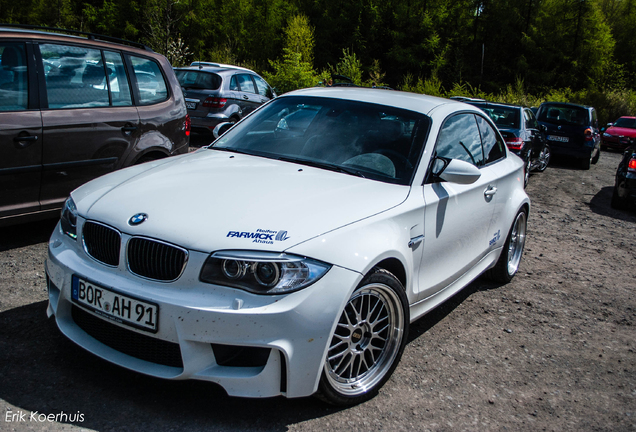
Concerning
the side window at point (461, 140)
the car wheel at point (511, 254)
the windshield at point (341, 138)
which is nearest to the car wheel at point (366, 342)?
the windshield at point (341, 138)

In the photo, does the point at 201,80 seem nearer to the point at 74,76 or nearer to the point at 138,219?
the point at 74,76

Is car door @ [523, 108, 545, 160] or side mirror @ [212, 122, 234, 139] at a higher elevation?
side mirror @ [212, 122, 234, 139]

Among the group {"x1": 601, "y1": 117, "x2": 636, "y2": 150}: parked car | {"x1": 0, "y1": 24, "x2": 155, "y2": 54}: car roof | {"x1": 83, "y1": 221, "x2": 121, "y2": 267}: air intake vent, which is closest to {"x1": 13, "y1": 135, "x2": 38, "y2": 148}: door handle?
{"x1": 0, "y1": 24, "x2": 155, "y2": 54}: car roof

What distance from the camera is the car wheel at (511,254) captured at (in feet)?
15.7

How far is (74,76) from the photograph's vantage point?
15.7ft

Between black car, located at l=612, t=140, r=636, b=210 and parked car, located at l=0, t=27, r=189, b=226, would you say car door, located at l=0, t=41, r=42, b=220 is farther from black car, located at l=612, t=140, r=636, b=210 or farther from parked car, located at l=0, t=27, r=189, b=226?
black car, located at l=612, t=140, r=636, b=210

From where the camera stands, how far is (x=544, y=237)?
6965 millimetres

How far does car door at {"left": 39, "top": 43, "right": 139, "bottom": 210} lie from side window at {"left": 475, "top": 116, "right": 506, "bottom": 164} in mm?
3178

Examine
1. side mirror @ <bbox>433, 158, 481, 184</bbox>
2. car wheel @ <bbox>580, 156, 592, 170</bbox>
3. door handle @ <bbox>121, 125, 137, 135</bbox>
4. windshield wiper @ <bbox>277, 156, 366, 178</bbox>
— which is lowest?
car wheel @ <bbox>580, 156, 592, 170</bbox>

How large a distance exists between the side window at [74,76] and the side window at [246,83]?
7512mm

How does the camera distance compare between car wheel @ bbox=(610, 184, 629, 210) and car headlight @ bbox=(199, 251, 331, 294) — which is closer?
car headlight @ bbox=(199, 251, 331, 294)

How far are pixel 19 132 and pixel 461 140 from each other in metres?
3.44

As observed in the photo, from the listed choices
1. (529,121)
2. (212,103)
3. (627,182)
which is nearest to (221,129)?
(627,182)

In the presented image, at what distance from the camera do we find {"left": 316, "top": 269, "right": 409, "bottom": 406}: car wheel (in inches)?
105
